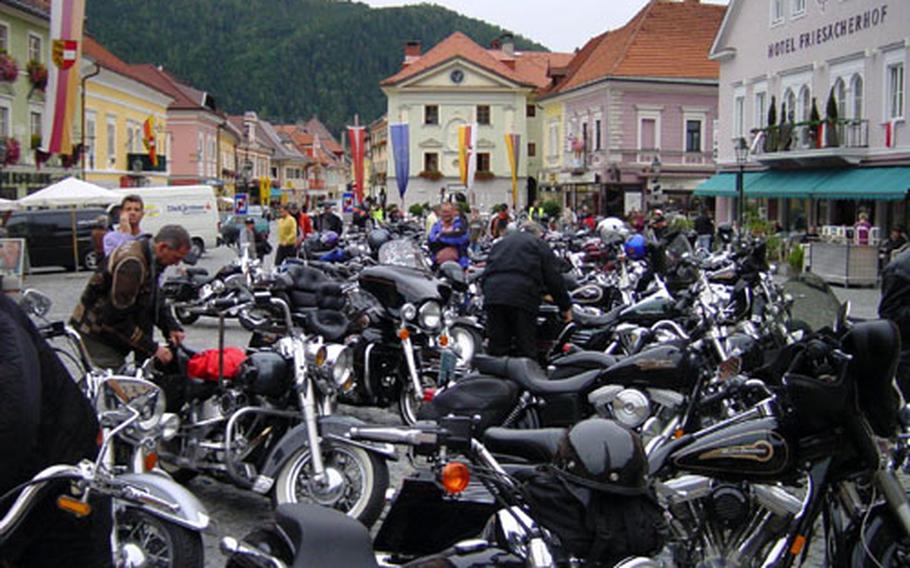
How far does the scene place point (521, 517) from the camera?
3354mm

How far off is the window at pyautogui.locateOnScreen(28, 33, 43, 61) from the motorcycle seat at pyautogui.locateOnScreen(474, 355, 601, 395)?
3629 cm

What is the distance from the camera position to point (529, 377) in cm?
598

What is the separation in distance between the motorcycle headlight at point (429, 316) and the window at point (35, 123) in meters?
33.1

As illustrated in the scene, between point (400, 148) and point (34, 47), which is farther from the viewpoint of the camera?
point (34, 47)

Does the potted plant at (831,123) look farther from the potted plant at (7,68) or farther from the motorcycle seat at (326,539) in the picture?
the motorcycle seat at (326,539)

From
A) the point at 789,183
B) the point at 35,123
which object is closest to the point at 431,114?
the point at 35,123

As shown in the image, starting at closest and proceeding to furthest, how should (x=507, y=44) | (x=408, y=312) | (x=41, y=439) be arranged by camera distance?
(x=41, y=439) < (x=408, y=312) < (x=507, y=44)

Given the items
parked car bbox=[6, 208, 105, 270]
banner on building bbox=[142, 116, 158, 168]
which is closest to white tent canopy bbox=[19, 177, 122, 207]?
parked car bbox=[6, 208, 105, 270]

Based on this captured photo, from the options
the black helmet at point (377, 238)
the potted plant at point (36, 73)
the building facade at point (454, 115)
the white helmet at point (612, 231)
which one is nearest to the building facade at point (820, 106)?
the white helmet at point (612, 231)

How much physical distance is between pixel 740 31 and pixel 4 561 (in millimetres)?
42547

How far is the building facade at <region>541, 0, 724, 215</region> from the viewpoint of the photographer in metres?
57.5

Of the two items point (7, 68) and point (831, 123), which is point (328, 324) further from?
point (7, 68)

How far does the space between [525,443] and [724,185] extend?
39.4 meters

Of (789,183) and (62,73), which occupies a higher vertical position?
(62,73)
